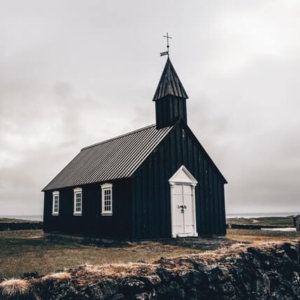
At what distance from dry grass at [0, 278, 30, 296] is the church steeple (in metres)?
15.6

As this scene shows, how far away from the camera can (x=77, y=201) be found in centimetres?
2731

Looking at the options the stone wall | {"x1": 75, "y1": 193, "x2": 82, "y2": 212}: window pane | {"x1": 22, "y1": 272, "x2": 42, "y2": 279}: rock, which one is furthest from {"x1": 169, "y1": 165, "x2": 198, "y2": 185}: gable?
{"x1": 22, "y1": 272, "x2": 42, "y2": 279}: rock

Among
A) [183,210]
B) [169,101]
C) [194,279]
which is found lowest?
[194,279]

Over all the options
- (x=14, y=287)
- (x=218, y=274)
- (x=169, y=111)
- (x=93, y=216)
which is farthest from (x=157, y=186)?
(x=14, y=287)

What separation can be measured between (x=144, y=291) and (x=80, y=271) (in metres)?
2.12

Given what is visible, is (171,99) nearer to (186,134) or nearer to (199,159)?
(186,134)

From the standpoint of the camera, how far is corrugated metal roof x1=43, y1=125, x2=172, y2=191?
23.3 meters

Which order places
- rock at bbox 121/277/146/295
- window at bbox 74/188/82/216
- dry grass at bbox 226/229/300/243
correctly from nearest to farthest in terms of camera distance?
rock at bbox 121/277/146/295 → dry grass at bbox 226/229/300/243 → window at bbox 74/188/82/216

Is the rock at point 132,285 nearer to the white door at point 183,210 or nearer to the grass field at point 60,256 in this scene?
the grass field at point 60,256

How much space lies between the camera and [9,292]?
35.0ft

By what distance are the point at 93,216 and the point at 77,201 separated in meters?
2.96

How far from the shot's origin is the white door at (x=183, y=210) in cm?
2297

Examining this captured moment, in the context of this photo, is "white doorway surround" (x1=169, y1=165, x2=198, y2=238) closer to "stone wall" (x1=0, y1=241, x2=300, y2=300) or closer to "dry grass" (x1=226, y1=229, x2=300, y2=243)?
"dry grass" (x1=226, y1=229, x2=300, y2=243)

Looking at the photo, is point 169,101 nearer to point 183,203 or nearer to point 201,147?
point 201,147
